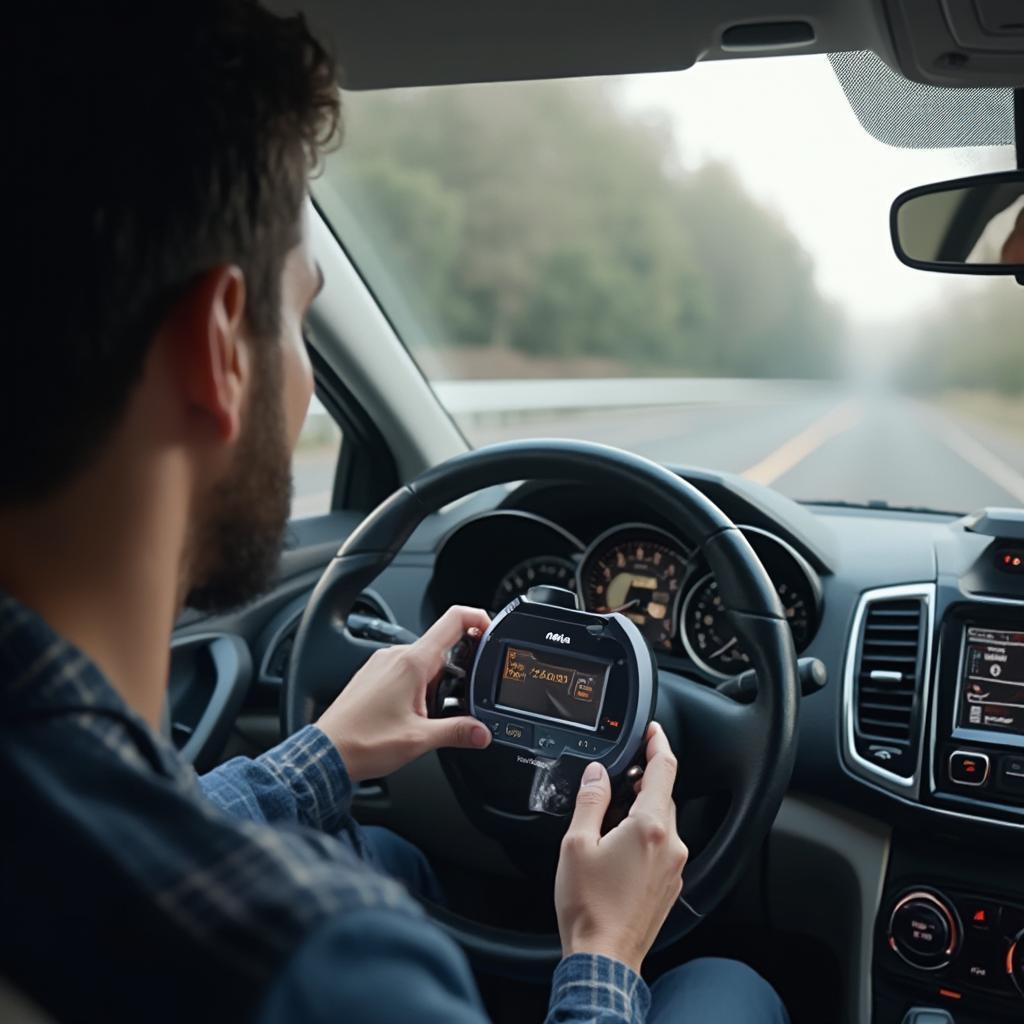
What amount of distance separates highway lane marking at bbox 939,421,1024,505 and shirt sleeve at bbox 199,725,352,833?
71.4 inches

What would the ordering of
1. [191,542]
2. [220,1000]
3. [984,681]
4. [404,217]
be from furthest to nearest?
1. [404,217]
2. [984,681]
3. [191,542]
4. [220,1000]

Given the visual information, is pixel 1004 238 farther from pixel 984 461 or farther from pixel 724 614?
pixel 984 461

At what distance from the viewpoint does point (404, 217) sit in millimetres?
9312

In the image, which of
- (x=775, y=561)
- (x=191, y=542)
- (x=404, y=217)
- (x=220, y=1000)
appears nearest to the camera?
(x=220, y=1000)

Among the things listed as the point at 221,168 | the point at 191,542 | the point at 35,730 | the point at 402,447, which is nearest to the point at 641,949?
the point at 191,542

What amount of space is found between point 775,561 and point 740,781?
794 millimetres

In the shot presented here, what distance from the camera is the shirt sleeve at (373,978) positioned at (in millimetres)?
815

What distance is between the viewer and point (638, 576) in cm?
274

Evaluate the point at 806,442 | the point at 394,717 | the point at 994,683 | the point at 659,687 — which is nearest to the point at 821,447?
the point at 806,442

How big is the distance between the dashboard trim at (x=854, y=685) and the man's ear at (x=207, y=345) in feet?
5.96

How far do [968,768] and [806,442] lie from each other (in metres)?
2.96

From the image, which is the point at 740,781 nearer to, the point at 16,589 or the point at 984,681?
the point at 984,681

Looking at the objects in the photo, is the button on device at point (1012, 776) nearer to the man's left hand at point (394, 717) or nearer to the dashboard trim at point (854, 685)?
the dashboard trim at point (854, 685)

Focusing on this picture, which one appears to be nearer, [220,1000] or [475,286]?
[220,1000]
